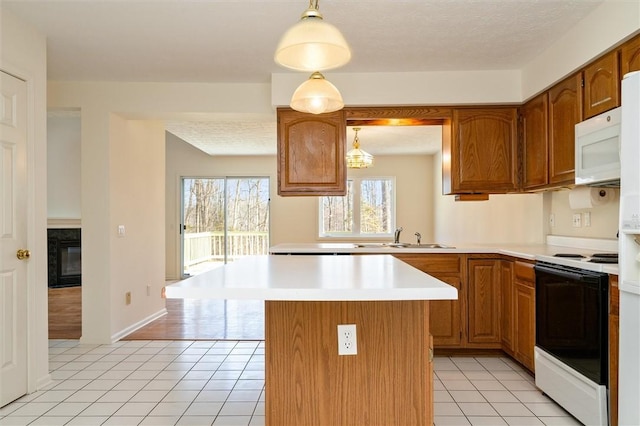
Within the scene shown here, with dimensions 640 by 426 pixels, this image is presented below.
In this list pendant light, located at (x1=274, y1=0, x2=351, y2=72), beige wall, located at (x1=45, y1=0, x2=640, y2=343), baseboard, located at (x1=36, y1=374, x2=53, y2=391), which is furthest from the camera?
beige wall, located at (x1=45, y1=0, x2=640, y2=343)

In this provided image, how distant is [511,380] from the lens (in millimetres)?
2859

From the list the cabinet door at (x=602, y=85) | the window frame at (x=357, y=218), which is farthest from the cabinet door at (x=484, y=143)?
the window frame at (x=357, y=218)

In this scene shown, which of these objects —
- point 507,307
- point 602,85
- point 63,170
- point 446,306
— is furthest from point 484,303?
point 63,170

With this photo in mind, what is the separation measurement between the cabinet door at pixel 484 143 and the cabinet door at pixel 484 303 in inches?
27.3

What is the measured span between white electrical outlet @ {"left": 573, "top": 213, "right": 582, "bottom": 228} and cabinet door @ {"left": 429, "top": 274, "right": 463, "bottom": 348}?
3.16 feet

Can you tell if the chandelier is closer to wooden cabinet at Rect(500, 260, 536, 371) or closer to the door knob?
wooden cabinet at Rect(500, 260, 536, 371)

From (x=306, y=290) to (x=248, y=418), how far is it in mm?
1350

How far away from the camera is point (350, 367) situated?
1.72 m

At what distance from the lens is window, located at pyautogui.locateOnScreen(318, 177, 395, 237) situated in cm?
773

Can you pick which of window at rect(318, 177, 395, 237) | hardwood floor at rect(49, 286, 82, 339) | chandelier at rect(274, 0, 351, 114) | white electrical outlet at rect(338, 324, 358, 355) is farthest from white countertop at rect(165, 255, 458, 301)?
window at rect(318, 177, 395, 237)

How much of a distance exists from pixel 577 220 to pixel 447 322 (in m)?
1.26

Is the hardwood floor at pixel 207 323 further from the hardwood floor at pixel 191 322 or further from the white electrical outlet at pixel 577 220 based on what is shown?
the white electrical outlet at pixel 577 220

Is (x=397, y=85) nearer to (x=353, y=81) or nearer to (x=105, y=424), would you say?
(x=353, y=81)

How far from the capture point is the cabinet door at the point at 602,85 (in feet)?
7.79
